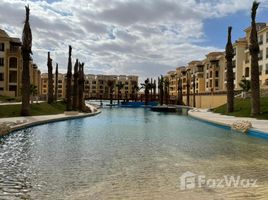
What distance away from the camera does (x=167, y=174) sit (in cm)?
974

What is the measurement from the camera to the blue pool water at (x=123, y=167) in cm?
778

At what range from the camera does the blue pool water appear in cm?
778

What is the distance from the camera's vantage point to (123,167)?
10711mm

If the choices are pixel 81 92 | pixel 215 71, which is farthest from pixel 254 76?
pixel 215 71

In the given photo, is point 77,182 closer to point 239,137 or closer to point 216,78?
point 239,137

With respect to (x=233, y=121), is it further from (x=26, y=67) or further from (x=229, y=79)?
Result: (x=26, y=67)

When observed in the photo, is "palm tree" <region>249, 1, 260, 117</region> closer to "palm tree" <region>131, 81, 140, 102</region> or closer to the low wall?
the low wall

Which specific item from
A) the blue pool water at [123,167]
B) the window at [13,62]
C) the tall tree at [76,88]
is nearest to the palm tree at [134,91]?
the window at [13,62]

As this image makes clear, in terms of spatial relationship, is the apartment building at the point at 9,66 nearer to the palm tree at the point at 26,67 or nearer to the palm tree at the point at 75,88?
the palm tree at the point at 75,88

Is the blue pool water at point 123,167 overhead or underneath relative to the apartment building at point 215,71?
underneath

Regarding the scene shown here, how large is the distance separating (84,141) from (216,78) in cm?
8480

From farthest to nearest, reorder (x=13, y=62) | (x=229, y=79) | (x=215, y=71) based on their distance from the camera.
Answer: (x=215, y=71) < (x=13, y=62) < (x=229, y=79)

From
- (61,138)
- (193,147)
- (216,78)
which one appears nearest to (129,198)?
(193,147)

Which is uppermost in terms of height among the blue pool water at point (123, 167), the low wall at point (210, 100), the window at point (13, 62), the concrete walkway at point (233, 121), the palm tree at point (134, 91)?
the window at point (13, 62)
